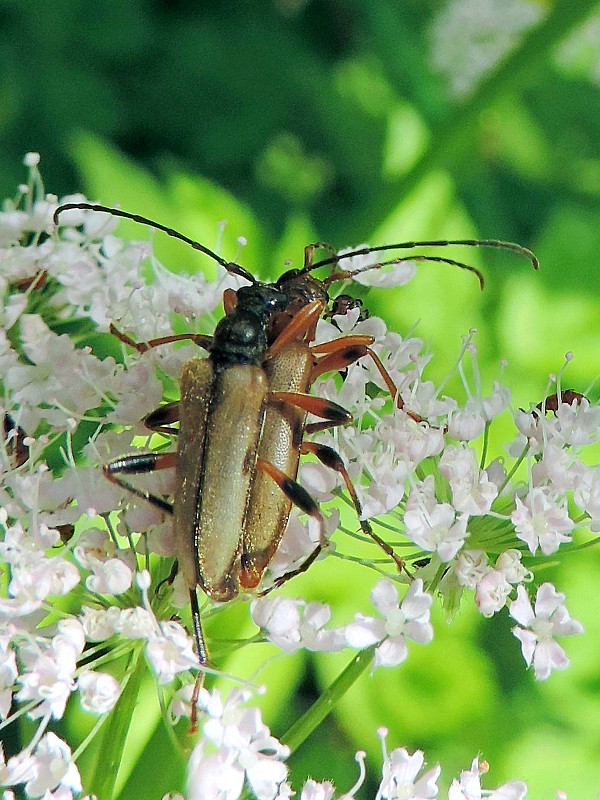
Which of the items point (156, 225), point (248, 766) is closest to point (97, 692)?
point (248, 766)

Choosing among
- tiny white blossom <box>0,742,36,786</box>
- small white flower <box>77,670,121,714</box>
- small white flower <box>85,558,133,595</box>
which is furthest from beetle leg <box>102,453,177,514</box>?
tiny white blossom <box>0,742,36,786</box>

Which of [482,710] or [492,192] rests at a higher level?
[492,192]

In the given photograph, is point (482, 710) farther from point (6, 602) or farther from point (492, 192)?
point (492, 192)

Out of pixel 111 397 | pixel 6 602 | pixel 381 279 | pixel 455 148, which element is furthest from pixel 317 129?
pixel 6 602

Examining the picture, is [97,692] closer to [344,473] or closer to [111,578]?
[111,578]

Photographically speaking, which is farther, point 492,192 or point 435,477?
point 492,192

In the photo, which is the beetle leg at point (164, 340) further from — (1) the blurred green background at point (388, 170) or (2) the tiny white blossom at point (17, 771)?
(2) the tiny white blossom at point (17, 771)

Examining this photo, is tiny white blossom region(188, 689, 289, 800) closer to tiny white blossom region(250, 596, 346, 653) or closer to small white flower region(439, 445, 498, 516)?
tiny white blossom region(250, 596, 346, 653)
